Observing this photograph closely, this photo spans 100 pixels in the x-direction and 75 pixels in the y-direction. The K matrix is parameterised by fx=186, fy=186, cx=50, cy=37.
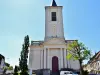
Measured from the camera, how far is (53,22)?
42844 mm

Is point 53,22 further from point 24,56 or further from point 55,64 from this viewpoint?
point 24,56

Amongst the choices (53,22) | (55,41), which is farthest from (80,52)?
(53,22)

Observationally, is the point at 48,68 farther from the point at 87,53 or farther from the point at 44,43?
the point at 87,53

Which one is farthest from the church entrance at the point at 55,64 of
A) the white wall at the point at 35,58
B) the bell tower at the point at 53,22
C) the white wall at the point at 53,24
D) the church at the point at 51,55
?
the white wall at the point at 53,24

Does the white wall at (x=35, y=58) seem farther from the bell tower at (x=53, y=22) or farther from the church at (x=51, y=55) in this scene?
the bell tower at (x=53, y=22)

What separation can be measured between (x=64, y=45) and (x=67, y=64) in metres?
4.03

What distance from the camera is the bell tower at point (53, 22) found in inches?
1665

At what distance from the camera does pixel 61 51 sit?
39.2 metres

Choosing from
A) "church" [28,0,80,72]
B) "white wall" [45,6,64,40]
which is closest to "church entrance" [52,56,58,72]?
"church" [28,0,80,72]

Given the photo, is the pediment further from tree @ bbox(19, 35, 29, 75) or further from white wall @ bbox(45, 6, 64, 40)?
tree @ bbox(19, 35, 29, 75)

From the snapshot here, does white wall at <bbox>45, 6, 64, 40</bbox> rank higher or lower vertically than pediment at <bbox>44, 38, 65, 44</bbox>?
higher

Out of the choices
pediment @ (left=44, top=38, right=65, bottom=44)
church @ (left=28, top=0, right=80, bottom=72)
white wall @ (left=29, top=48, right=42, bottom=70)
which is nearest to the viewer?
church @ (left=28, top=0, right=80, bottom=72)

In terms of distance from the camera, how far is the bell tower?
42.3m

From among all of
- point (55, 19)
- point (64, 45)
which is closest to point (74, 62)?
point (64, 45)
